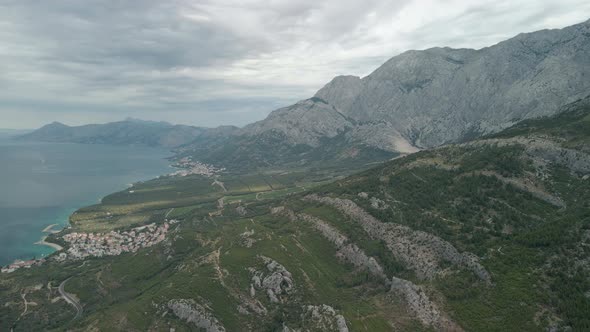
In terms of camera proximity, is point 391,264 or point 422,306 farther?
point 391,264

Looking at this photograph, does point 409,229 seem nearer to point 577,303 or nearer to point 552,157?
point 577,303

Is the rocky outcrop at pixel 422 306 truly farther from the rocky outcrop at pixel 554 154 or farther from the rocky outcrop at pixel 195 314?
the rocky outcrop at pixel 554 154

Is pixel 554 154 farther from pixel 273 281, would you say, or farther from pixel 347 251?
pixel 273 281

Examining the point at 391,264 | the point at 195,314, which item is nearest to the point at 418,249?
the point at 391,264

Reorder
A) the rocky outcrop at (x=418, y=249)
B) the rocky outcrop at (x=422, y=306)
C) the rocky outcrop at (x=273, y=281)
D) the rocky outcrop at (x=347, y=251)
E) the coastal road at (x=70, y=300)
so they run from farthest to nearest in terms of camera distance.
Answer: the coastal road at (x=70, y=300)
the rocky outcrop at (x=347, y=251)
the rocky outcrop at (x=273, y=281)
the rocky outcrop at (x=418, y=249)
the rocky outcrop at (x=422, y=306)

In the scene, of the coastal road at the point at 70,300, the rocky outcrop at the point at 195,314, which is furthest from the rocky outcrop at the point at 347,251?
the coastal road at the point at 70,300

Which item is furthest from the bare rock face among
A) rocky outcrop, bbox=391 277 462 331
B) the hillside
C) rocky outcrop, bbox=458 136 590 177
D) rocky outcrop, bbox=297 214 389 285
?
rocky outcrop, bbox=458 136 590 177
